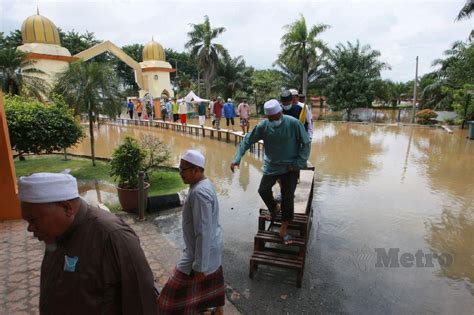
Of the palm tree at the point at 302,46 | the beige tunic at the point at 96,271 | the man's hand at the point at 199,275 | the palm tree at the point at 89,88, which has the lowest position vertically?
the man's hand at the point at 199,275

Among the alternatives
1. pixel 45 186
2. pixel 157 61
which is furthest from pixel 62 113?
pixel 157 61

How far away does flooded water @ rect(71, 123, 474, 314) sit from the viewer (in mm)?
3500

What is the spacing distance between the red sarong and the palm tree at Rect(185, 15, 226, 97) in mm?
29882

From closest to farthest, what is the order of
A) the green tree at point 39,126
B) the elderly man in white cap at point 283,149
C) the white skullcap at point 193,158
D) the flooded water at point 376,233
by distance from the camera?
the white skullcap at point 193,158, the flooded water at point 376,233, the elderly man in white cap at point 283,149, the green tree at point 39,126

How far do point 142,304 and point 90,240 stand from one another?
38 centimetres

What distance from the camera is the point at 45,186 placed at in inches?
53.8

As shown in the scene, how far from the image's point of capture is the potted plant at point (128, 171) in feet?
19.4

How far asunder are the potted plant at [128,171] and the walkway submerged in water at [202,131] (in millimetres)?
5272

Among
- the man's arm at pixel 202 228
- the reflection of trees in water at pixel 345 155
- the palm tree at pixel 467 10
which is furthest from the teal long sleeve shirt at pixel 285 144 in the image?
the palm tree at pixel 467 10

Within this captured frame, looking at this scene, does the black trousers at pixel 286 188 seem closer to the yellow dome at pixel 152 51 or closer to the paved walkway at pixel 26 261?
the paved walkway at pixel 26 261

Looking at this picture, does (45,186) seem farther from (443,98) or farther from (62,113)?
(443,98)

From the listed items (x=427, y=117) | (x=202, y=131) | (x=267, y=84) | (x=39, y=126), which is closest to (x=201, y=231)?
(x=39, y=126)

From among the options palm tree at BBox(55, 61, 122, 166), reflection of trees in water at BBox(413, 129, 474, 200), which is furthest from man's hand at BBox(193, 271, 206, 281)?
palm tree at BBox(55, 61, 122, 166)

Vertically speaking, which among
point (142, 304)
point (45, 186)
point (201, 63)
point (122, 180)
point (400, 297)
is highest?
point (201, 63)
